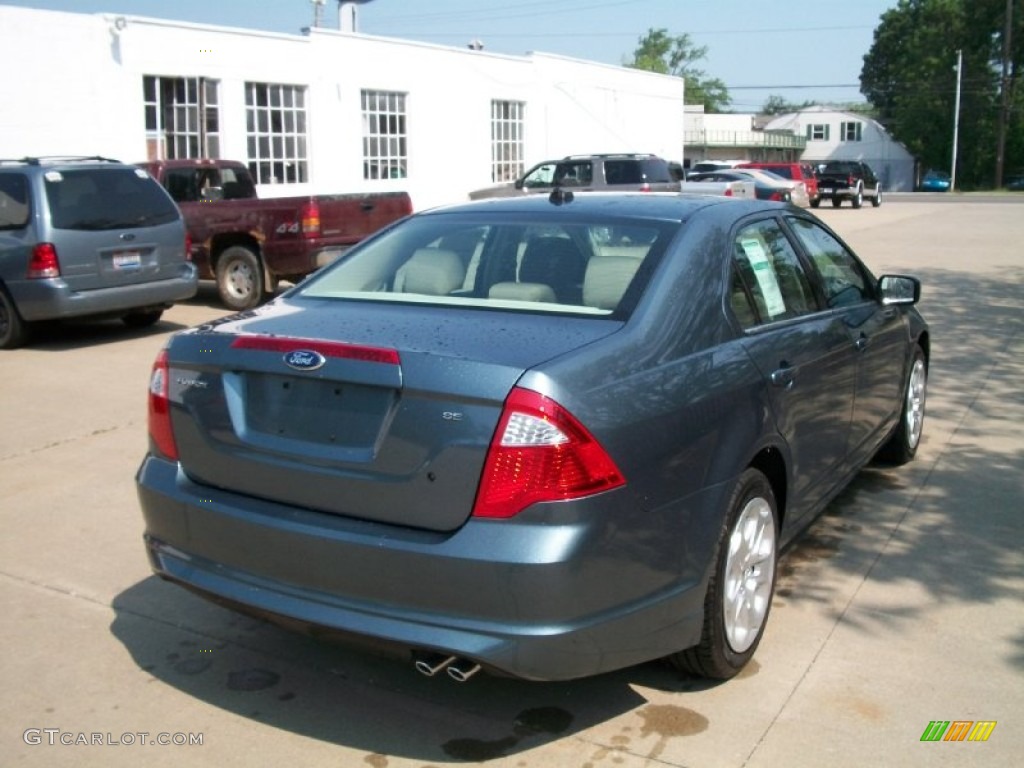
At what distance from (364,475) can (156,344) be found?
802 cm

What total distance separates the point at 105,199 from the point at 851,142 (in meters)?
92.5

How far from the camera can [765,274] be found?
15.1 ft

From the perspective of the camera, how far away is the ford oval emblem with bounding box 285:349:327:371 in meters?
3.42

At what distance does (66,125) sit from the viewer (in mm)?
16672

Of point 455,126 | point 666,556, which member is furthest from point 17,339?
point 455,126

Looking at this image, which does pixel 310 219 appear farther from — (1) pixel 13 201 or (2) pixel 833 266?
(2) pixel 833 266

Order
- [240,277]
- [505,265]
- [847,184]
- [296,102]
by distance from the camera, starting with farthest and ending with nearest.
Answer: [847,184]
[296,102]
[240,277]
[505,265]

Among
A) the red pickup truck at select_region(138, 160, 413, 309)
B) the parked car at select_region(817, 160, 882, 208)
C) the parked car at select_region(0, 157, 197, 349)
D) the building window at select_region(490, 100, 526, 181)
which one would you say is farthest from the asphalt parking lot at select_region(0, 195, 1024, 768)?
the parked car at select_region(817, 160, 882, 208)

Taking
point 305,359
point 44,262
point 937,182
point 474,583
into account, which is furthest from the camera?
point 937,182

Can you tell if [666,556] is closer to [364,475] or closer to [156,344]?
[364,475]

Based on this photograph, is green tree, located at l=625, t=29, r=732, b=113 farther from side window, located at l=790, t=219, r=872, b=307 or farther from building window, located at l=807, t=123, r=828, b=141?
side window, located at l=790, t=219, r=872, b=307

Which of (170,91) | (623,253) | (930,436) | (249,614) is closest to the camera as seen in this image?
(249,614)

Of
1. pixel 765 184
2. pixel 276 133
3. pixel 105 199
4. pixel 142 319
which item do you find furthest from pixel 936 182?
pixel 105 199
